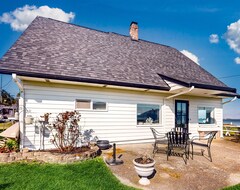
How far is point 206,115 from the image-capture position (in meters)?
11.0

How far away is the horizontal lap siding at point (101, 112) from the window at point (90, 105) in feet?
0.47

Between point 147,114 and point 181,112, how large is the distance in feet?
7.81

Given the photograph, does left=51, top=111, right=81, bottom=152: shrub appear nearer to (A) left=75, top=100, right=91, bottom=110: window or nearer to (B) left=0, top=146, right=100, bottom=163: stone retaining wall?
(A) left=75, top=100, right=91, bottom=110: window

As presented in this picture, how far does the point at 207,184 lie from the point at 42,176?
13.2 feet

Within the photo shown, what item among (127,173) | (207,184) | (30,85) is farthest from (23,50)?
(207,184)

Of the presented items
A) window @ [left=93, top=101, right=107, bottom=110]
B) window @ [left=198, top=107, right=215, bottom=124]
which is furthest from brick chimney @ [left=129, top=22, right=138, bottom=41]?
window @ [left=93, top=101, right=107, bottom=110]

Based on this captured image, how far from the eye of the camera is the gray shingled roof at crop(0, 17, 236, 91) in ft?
21.9

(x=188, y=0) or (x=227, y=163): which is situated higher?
(x=188, y=0)

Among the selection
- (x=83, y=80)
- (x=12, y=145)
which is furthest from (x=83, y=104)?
(x=12, y=145)

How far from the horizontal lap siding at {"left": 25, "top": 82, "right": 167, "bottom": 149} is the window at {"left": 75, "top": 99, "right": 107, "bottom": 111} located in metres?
0.14

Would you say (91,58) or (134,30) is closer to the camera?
(91,58)

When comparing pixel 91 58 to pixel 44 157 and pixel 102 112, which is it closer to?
pixel 102 112

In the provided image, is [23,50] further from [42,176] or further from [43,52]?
[42,176]

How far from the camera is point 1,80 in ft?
136
